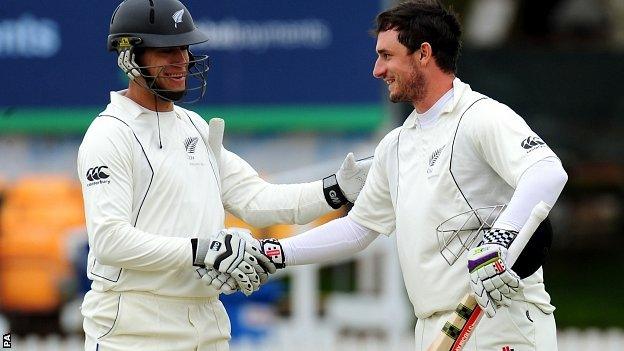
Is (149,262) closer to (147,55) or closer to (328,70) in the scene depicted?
(147,55)

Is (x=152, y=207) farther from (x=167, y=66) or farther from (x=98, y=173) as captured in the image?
(x=167, y=66)

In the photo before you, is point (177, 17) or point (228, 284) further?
point (177, 17)

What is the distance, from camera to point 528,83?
1263cm

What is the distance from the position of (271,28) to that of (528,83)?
350 centimetres

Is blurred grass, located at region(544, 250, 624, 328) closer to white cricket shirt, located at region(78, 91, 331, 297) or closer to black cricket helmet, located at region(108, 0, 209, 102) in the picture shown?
white cricket shirt, located at region(78, 91, 331, 297)

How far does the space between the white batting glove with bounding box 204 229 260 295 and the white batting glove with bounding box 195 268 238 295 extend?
26 millimetres

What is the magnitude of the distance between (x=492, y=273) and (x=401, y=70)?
2.99ft

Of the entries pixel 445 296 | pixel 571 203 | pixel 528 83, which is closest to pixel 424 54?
pixel 445 296

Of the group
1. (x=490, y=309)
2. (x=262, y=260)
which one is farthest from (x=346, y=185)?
(x=490, y=309)

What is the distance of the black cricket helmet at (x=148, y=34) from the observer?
551 centimetres

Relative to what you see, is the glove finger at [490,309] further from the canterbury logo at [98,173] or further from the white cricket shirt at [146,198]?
the canterbury logo at [98,173]

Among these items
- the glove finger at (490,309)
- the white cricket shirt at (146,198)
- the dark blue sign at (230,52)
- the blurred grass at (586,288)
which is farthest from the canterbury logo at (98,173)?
the blurred grass at (586,288)

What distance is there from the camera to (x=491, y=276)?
480 cm

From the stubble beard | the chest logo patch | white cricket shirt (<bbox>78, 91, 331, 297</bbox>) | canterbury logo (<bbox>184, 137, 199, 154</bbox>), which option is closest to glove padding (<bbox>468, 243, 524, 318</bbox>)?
the chest logo patch
